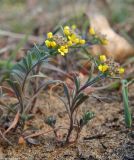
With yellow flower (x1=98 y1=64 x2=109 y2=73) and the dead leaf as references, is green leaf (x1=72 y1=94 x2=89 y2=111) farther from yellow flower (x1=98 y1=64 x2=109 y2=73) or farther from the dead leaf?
the dead leaf

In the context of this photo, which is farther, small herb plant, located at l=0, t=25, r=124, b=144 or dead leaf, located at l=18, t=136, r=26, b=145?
dead leaf, located at l=18, t=136, r=26, b=145

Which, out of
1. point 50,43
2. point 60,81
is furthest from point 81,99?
point 50,43

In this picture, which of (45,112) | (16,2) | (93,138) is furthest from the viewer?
(16,2)

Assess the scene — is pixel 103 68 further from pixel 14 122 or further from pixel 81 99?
pixel 14 122

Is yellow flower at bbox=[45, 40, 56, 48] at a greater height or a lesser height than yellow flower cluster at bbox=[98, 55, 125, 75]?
greater

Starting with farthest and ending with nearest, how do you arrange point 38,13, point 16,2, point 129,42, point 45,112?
point 16,2, point 38,13, point 129,42, point 45,112

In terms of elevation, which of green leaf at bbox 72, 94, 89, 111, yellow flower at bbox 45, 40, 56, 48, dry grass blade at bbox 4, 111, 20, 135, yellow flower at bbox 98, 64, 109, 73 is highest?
yellow flower at bbox 45, 40, 56, 48

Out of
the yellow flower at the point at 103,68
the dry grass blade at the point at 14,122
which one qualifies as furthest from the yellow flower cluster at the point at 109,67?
the dry grass blade at the point at 14,122

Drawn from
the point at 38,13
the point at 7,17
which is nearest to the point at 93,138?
the point at 38,13

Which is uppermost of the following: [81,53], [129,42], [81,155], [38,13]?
[38,13]

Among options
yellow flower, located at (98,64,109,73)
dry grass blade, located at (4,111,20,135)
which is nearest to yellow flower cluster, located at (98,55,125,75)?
yellow flower, located at (98,64,109,73)

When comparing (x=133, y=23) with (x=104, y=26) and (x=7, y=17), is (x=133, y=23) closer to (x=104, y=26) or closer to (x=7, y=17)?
(x=104, y=26)
